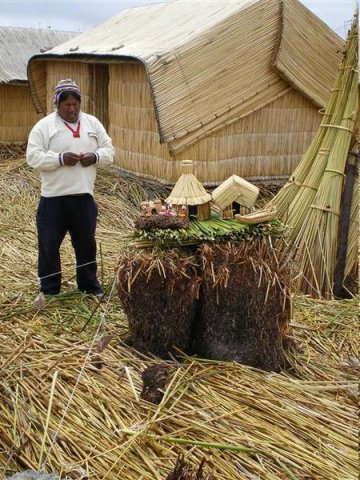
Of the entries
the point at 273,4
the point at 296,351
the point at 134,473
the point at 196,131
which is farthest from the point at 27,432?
the point at 273,4

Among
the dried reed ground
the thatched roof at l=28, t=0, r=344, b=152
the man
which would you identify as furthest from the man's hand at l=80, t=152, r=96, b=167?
the thatched roof at l=28, t=0, r=344, b=152

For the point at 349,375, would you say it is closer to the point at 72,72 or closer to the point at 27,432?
the point at 27,432

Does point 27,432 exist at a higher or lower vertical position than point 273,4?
lower

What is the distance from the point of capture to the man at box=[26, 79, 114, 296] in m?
4.19

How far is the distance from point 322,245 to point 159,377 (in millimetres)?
2573

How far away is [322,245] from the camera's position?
522 centimetres

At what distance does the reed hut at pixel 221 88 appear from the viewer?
22.5 feet

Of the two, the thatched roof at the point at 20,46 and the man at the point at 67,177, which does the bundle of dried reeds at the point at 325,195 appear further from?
the thatched roof at the point at 20,46

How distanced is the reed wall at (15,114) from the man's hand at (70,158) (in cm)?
854

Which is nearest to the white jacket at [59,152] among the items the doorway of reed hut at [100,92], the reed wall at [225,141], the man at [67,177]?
the man at [67,177]

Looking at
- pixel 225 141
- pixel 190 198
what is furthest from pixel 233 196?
pixel 225 141

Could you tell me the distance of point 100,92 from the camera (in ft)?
31.0

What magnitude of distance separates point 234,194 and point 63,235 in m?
1.50

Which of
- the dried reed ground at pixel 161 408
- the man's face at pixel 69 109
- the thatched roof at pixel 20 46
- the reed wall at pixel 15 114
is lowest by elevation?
the dried reed ground at pixel 161 408
